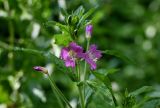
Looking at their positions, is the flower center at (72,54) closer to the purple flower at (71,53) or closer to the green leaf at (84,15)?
the purple flower at (71,53)

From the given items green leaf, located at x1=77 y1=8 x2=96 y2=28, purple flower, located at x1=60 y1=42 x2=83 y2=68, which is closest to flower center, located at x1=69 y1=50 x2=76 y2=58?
purple flower, located at x1=60 y1=42 x2=83 y2=68

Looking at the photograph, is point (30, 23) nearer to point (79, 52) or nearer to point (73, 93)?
point (73, 93)

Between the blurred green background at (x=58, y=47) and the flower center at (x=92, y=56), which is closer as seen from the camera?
the flower center at (x=92, y=56)

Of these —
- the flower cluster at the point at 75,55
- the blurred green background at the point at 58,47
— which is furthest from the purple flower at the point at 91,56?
the blurred green background at the point at 58,47

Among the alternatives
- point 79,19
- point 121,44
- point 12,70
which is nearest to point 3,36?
point 121,44

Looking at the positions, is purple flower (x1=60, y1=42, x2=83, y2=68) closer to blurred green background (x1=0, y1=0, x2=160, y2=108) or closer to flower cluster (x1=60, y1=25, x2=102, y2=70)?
flower cluster (x1=60, y1=25, x2=102, y2=70)

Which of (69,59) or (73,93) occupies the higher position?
(69,59)
